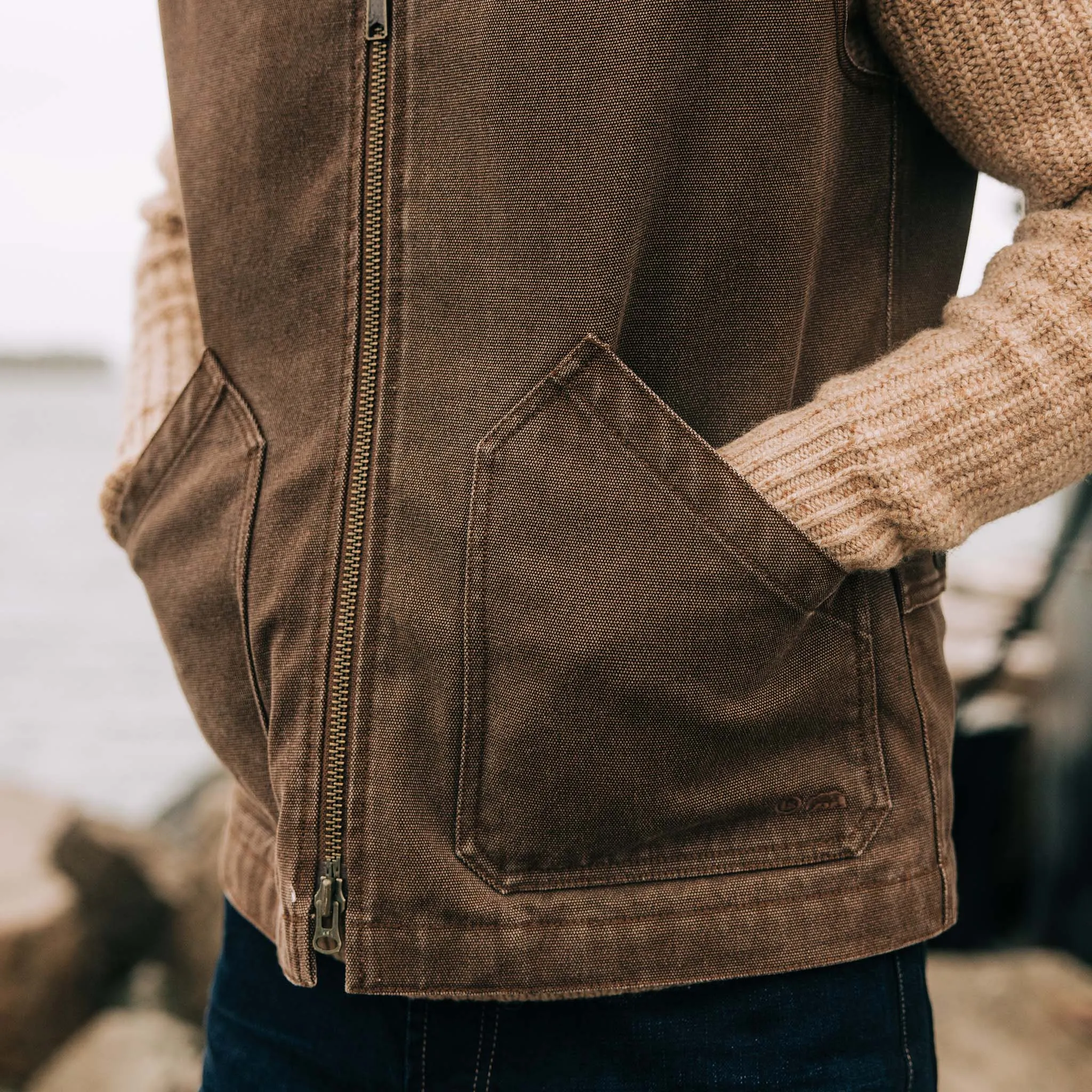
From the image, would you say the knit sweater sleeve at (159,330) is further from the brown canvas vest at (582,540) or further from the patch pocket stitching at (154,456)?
the brown canvas vest at (582,540)

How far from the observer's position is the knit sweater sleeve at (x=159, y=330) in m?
1.13

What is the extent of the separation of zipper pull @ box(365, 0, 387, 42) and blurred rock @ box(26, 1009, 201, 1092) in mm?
2773

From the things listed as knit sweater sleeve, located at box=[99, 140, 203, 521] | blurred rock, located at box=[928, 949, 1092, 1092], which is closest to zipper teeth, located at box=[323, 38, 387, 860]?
knit sweater sleeve, located at box=[99, 140, 203, 521]

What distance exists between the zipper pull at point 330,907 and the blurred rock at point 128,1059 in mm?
2321

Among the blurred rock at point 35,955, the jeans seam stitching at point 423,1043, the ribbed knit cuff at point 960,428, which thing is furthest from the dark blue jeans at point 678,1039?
the blurred rock at point 35,955

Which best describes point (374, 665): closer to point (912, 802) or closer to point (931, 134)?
point (912, 802)

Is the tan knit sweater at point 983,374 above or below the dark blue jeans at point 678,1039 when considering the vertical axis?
above

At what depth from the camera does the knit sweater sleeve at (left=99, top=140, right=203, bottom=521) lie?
44.5 inches

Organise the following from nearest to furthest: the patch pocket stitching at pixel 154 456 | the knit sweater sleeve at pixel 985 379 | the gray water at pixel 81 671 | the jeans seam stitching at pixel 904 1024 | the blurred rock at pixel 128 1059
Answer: the knit sweater sleeve at pixel 985 379 → the jeans seam stitching at pixel 904 1024 → the patch pocket stitching at pixel 154 456 → the blurred rock at pixel 128 1059 → the gray water at pixel 81 671

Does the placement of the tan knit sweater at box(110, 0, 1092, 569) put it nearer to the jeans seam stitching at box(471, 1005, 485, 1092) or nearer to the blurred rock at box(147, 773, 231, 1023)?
the jeans seam stitching at box(471, 1005, 485, 1092)

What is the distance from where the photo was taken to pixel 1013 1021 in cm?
266

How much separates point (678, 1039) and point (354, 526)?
0.50m

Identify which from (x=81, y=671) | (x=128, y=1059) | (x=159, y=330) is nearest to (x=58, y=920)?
(x=128, y=1059)

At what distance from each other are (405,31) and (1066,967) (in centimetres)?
292
